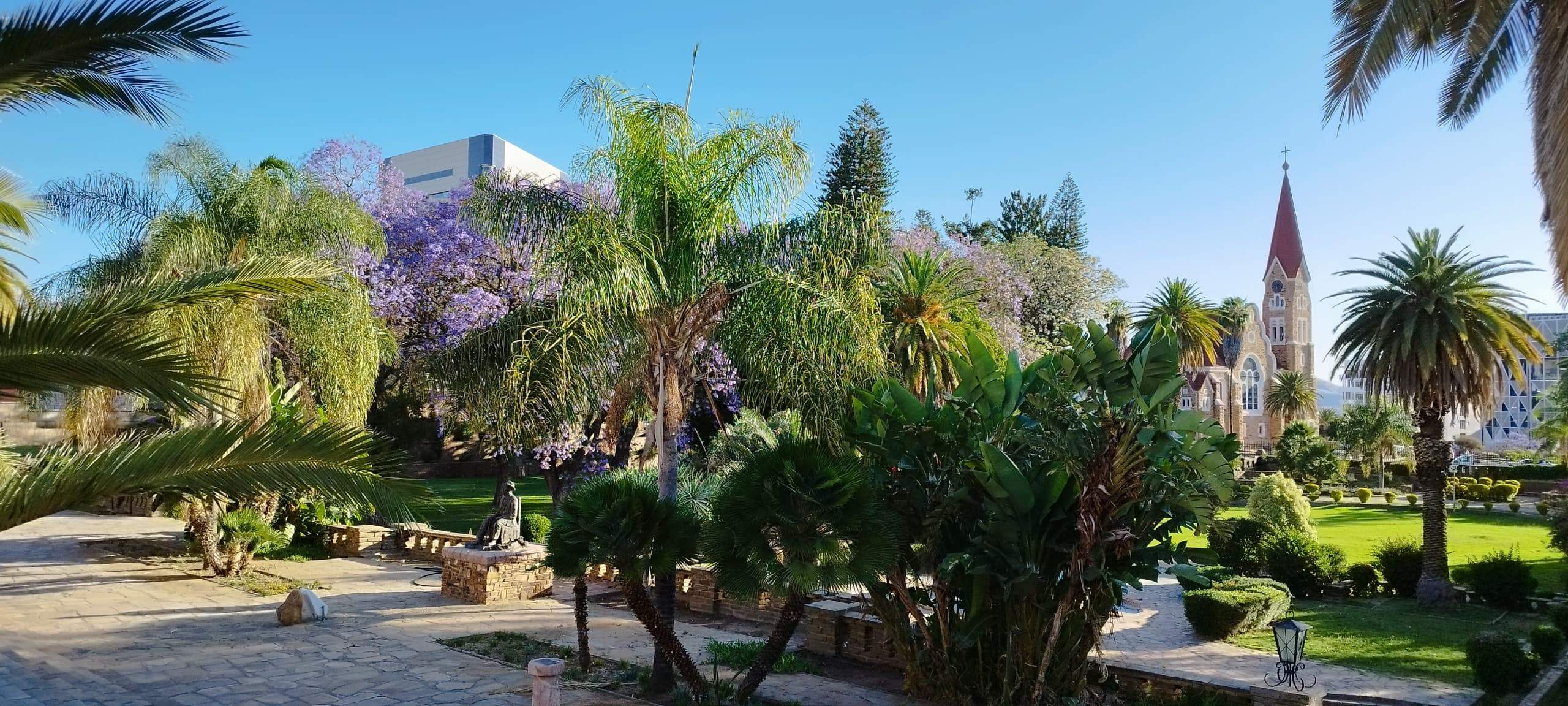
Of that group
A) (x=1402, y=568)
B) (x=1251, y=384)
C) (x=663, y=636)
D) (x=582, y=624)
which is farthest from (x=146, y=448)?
(x=1251, y=384)

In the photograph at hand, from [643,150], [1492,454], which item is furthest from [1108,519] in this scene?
[1492,454]

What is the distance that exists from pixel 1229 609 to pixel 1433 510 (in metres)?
6.50

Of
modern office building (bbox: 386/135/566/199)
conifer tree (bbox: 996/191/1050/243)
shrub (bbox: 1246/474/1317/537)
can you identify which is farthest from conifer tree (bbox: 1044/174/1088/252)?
modern office building (bbox: 386/135/566/199)

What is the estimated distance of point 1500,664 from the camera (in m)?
9.82

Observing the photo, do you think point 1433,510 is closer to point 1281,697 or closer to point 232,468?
point 1281,697

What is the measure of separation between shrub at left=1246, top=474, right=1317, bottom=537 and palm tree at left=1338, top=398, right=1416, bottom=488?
2424cm

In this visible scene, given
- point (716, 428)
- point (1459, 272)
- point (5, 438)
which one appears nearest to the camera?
point (5, 438)

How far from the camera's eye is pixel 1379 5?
31.8 ft

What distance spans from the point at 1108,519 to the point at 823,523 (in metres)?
2.24

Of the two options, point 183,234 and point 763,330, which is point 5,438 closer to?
point 763,330

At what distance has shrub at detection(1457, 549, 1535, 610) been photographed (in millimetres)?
15961

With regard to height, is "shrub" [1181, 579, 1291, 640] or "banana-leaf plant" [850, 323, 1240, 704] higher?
"banana-leaf plant" [850, 323, 1240, 704]

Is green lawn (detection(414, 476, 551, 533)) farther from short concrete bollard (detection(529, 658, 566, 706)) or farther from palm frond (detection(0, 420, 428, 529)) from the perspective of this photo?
palm frond (detection(0, 420, 428, 529))

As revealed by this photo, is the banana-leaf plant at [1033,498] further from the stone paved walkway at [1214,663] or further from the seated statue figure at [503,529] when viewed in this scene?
the seated statue figure at [503,529]
